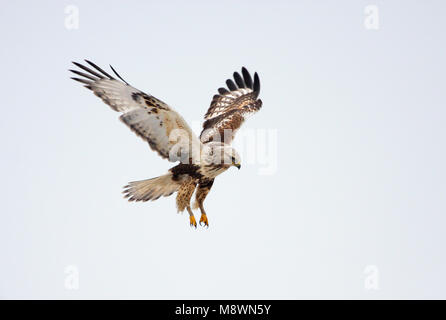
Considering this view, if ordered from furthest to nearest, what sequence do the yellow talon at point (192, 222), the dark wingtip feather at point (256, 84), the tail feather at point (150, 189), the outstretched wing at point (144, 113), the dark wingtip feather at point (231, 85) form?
the dark wingtip feather at point (231, 85) → the dark wingtip feather at point (256, 84) → the tail feather at point (150, 189) → the yellow talon at point (192, 222) → the outstretched wing at point (144, 113)

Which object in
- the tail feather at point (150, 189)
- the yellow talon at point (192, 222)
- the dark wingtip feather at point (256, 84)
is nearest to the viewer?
the yellow talon at point (192, 222)

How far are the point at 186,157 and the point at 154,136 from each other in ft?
1.59

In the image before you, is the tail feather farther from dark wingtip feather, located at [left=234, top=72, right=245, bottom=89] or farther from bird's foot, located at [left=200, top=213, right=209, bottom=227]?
dark wingtip feather, located at [left=234, top=72, right=245, bottom=89]

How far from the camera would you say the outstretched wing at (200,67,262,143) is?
8449 mm

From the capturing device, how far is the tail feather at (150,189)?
306 inches

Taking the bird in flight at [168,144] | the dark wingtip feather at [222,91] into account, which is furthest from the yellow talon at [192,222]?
the dark wingtip feather at [222,91]

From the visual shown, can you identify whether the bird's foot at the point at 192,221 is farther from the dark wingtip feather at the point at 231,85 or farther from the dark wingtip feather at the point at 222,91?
the dark wingtip feather at the point at 231,85

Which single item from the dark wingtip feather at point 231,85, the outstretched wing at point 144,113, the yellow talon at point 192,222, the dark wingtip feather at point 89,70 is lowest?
the yellow talon at point 192,222

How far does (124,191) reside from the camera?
779cm

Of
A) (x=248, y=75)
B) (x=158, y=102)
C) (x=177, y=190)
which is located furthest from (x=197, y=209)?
(x=248, y=75)

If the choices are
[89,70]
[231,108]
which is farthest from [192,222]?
[231,108]

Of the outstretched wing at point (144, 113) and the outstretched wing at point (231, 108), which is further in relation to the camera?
the outstretched wing at point (231, 108)
